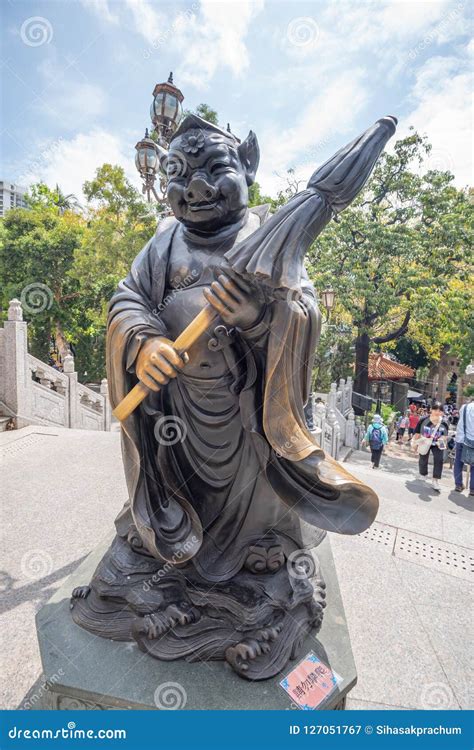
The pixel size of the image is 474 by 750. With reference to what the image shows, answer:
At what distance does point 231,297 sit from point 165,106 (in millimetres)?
3993

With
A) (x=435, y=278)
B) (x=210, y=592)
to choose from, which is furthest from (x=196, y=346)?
(x=435, y=278)

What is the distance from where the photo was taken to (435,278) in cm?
1289

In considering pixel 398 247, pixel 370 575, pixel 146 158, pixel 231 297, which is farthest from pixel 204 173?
pixel 398 247

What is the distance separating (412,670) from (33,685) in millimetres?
2207

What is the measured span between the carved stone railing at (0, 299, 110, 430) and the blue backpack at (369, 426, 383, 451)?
6.88m

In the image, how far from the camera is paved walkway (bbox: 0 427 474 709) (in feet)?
7.61

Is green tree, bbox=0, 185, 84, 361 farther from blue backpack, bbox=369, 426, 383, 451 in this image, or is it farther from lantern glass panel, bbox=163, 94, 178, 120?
blue backpack, bbox=369, 426, 383, 451

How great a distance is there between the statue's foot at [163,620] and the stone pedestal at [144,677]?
0.11m

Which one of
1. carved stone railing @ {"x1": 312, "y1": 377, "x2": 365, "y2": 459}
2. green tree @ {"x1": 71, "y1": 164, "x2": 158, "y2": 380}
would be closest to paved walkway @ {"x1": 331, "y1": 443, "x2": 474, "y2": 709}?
carved stone railing @ {"x1": 312, "y1": 377, "x2": 365, "y2": 459}

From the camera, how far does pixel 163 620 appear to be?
2084 millimetres

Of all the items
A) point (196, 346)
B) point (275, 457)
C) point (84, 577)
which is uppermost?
point (196, 346)

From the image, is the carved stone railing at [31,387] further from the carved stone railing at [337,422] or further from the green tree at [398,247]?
the green tree at [398,247]

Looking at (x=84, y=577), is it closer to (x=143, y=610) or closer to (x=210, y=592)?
(x=143, y=610)

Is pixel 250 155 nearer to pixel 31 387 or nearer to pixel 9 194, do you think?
pixel 31 387
